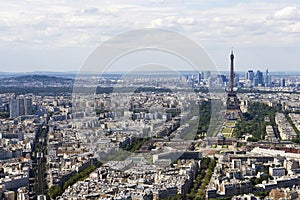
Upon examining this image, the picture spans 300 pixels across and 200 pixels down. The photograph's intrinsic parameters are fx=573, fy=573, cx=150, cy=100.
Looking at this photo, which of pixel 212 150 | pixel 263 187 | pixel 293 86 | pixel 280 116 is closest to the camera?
pixel 263 187

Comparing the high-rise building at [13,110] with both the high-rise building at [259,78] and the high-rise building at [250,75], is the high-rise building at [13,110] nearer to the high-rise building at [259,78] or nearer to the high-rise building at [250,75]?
the high-rise building at [259,78]

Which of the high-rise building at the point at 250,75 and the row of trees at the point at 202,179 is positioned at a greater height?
the high-rise building at the point at 250,75

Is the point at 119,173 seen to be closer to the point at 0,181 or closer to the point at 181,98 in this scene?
the point at 0,181

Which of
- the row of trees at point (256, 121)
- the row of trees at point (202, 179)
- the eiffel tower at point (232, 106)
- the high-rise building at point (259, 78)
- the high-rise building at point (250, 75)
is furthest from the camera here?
the high-rise building at point (250, 75)

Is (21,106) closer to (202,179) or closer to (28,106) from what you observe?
(28,106)

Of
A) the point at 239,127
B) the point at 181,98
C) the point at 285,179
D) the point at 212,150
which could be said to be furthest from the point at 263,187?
the point at 181,98

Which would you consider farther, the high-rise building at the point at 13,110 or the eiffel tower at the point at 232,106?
the high-rise building at the point at 13,110

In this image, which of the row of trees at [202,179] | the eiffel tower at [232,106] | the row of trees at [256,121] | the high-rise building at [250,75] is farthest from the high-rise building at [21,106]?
the high-rise building at [250,75]

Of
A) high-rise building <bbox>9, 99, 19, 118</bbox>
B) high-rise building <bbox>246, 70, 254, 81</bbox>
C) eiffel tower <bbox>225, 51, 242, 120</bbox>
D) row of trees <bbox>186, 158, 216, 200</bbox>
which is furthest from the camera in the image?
high-rise building <bbox>246, 70, 254, 81</bbox>

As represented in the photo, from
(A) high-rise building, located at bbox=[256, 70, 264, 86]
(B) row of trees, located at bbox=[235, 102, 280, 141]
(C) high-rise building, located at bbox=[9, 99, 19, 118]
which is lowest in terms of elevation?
(B) row of trees, located at bbox=[235, 102, 280, 141]

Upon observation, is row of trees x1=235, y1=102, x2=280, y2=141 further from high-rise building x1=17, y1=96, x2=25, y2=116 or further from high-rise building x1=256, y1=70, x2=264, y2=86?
high-rise building x1=256, y1=70, x2=264, y2=86

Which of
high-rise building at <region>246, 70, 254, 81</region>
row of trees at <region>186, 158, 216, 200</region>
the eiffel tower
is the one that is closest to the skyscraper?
high-rise building at <region>246, 70, 254, 81</region>
